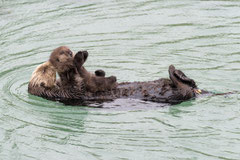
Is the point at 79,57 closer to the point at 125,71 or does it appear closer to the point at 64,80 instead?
the point at 64,80

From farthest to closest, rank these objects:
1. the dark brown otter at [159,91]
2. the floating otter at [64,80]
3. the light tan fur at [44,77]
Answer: the light tan fur at [44,77] < the floating otter at [64,80] < the dark brown otter at [159,91]

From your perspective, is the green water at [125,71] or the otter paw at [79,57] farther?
the otter paw at [79,57]

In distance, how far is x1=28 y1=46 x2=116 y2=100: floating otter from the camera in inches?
291

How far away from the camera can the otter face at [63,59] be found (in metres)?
7.41

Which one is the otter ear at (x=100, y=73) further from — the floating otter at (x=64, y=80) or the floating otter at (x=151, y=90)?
the floating otter at (x=151, y=90)

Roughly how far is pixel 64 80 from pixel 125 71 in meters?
1.51

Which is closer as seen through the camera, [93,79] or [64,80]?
[93,79]

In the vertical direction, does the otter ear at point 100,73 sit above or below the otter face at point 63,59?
below

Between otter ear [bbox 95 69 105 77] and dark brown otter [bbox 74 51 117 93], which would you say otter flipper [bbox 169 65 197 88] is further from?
otter ear [bbox 95 69 105 77]

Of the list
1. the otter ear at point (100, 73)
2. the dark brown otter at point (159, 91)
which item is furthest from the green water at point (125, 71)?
the otter ear at point (100, 73)

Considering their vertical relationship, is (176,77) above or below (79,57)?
below

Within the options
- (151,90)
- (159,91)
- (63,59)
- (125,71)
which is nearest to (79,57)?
(63,59)

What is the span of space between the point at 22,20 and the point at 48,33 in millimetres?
1135

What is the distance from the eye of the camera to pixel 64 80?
7633mm
